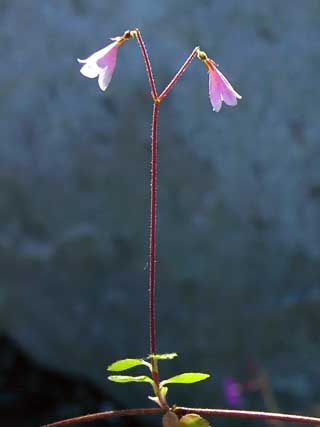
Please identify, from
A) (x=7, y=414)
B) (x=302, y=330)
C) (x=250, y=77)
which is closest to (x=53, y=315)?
(x=7, y=414)

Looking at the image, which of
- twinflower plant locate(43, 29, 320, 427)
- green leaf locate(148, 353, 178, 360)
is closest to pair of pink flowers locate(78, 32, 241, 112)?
twinflower plant locate(43, 29, 320, 427)

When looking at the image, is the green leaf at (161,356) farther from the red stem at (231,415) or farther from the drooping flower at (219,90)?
the drooping flower at (219,90)

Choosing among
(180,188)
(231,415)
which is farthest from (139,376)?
(180,188)

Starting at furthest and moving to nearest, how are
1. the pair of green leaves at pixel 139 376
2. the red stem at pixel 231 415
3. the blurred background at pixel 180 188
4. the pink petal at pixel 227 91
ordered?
the blurred background at pixel 180 188 → the pink petal at pixel 227 91 → the pair of green leaves at pixel 139 376 → the red stem at pixel 231 415

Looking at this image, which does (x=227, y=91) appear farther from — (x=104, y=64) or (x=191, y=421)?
(x=191, y=421)

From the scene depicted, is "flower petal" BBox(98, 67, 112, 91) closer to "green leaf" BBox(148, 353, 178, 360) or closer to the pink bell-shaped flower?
the pink bell-shaped flower

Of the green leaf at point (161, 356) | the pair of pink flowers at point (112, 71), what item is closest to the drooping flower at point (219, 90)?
the pair of pink flowers at point (112, 71)

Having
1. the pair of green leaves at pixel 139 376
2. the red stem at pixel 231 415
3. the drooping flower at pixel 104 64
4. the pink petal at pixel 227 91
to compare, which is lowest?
the red stem at pixel 231 415
